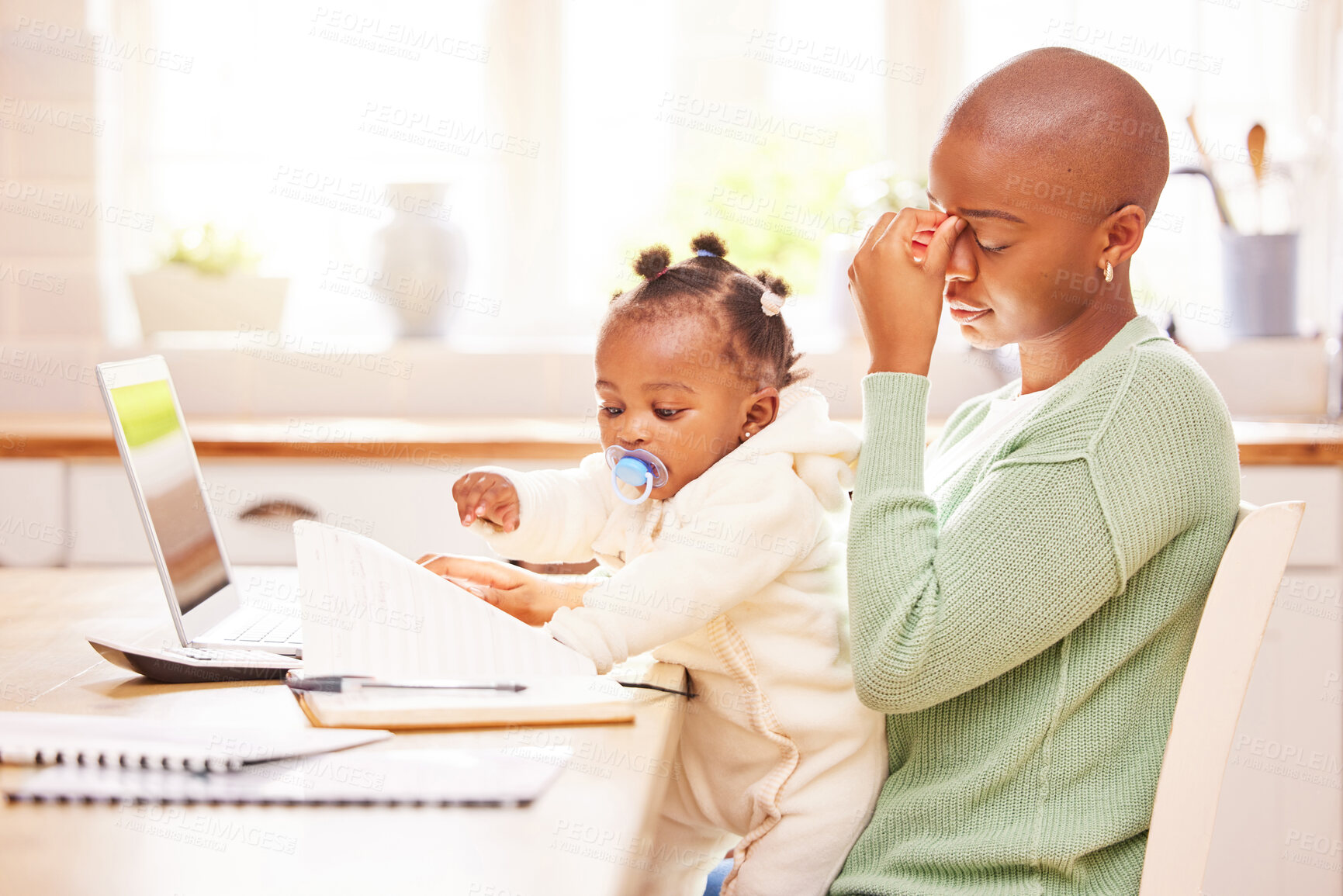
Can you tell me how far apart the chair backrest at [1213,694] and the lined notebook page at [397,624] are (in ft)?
1.36

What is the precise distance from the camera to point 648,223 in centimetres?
286

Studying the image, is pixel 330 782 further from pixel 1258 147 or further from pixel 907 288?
pixel 1258 147

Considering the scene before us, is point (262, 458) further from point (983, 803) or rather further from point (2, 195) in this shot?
point (983, 803)

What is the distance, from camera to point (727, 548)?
3.12ft

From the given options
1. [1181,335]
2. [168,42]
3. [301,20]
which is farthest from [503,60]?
[1181,335]

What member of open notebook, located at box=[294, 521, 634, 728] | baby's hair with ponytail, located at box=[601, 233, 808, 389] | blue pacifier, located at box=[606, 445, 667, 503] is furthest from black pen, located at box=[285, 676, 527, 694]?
baby's hair with ponytail, located at box=[601, 233, 808, 389]

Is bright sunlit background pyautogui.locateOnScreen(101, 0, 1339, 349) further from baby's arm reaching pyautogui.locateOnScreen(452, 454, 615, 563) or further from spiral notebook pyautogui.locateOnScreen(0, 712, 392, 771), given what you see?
spiral notebook pyautogui.locateOnScreen(0, 712, 392, 771)

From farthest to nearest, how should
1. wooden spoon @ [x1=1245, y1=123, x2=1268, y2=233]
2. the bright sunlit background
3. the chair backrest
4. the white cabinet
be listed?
1. the bright sunlit background
2. wooden spoon @ [x1=1245, y1=123, x2=1268, y2=233]
3. the white cabinet
4. the chair backrest

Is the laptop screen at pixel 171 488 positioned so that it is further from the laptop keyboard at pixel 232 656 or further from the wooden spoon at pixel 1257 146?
the wooden spoon at pixel 1257 146

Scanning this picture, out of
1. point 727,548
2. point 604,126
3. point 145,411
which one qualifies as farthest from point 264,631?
point 604,126

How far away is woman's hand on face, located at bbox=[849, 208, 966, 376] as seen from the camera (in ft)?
3.27

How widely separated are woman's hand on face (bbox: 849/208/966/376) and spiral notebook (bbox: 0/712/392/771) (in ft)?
1.63

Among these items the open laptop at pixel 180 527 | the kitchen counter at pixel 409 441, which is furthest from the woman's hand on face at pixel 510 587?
the kitchen counter at pixel 409 441

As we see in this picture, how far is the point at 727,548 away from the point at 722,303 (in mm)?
238
